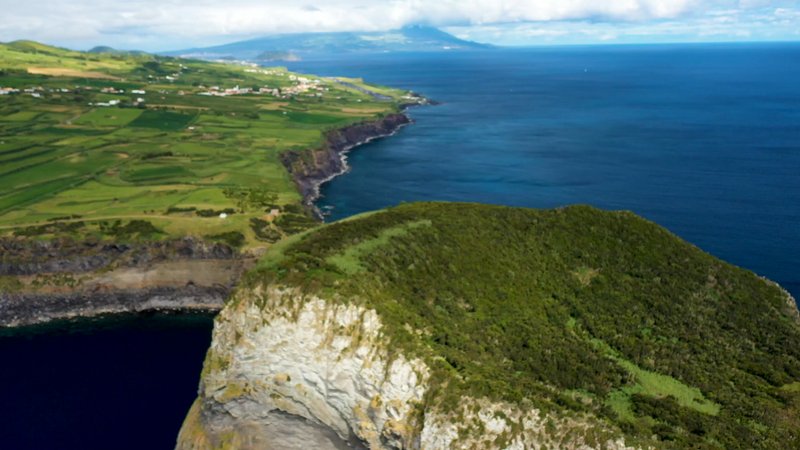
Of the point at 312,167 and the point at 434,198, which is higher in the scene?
the point at 312,167

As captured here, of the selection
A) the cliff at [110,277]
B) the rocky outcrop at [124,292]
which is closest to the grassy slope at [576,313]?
the rocky outcrop at [124,292]

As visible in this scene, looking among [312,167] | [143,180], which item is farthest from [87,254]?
[312,167]

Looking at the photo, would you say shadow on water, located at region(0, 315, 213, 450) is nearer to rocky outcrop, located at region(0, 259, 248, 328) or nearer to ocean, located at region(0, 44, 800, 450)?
ocean, located at region(0, 44, 800, 450)

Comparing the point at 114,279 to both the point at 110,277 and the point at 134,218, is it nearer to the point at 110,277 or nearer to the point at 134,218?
the point at 110,277

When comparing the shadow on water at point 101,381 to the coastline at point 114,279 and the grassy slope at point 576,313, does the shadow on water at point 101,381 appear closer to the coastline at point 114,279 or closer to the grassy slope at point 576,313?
Result: the coastline at point 114,279

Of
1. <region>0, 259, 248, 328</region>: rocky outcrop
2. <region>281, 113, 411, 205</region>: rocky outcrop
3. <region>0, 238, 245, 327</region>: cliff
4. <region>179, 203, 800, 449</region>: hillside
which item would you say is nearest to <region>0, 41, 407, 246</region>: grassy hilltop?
<region>0, 238, 245, 327</region>: cliff
